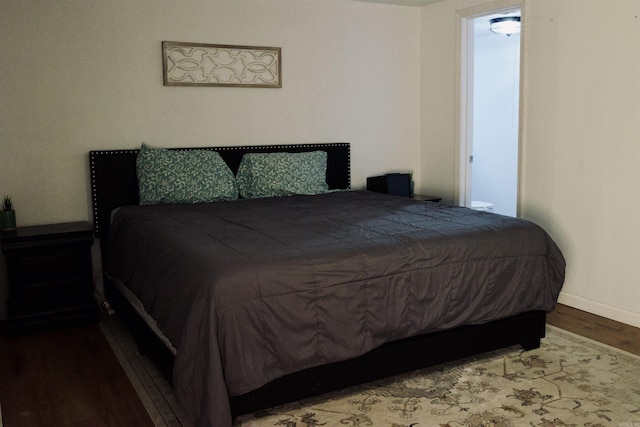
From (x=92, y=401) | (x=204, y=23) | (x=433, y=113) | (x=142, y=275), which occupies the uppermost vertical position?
(x=204, y=23)

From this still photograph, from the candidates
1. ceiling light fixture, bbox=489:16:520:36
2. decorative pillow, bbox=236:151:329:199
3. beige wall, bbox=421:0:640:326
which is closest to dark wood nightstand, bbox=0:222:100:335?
decorative pillow, bbox=236:151:329:199

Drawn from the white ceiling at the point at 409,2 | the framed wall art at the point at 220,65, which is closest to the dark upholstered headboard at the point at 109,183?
the framed wall art at the point at 220,65

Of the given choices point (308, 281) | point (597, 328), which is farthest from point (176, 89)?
point (597, 328)

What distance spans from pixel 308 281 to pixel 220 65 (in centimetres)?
255

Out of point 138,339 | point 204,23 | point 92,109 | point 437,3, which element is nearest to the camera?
point 138,339

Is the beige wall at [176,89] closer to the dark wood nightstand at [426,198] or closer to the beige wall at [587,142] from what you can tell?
the dark wood nightstand at [426,198]

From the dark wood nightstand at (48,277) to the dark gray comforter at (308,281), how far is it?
1.23 feet

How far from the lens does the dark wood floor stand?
2.61 m

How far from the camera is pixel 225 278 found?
2295 millimetres

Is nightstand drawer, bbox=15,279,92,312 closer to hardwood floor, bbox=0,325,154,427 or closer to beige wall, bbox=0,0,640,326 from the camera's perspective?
hardwood floor, bbox=0,325,154,427

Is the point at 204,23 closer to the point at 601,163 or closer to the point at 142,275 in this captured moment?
the point at 142,275

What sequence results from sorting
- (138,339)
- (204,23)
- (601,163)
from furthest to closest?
1. (204,23)
2. (601,163)
3. (138,339)

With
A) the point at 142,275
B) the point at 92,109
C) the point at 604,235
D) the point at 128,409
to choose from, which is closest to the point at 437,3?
the point at 604,235

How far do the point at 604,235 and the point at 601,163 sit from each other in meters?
0.45
